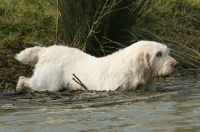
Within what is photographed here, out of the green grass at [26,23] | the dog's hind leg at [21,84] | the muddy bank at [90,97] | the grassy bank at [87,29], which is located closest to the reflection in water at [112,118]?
the muddy bank at [90,97]

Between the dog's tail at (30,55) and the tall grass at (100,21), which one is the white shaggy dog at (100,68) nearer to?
the dog's tail at (30,55)

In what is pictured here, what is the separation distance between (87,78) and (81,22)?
1.82 metres

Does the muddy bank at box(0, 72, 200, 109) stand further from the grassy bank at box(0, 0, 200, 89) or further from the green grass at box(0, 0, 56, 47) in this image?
the green grass at box(0, 0, 56, 47)

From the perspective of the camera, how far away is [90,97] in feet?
26.6

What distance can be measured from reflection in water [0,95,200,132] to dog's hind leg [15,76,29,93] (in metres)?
1.98

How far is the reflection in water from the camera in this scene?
19.1 feet

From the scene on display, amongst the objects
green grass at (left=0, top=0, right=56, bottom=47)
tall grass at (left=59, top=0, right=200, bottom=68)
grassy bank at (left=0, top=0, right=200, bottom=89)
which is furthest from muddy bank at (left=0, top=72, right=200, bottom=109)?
green grass at (left=0, top=0, right=56, bottom=47)

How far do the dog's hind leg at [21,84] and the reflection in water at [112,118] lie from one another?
198cm

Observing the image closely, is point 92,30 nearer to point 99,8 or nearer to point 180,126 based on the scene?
point 99,8

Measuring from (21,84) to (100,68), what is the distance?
133cm

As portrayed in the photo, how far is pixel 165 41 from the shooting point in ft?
38.7

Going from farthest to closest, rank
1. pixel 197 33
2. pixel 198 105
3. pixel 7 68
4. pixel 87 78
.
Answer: pixel 197 33 < pixel 7 68 < pixel 87 78 < pixel 198 105

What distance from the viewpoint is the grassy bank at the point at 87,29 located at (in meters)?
10.4

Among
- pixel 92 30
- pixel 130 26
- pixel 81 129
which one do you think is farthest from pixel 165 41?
pixel 81 129
